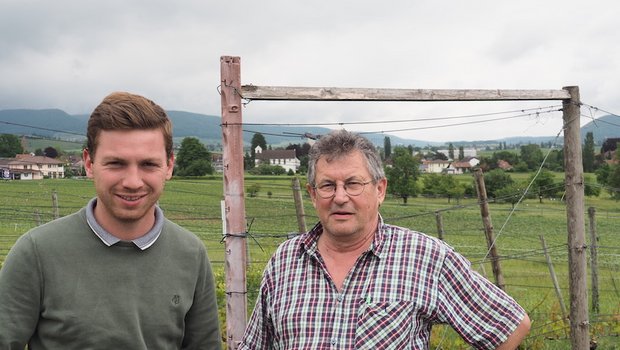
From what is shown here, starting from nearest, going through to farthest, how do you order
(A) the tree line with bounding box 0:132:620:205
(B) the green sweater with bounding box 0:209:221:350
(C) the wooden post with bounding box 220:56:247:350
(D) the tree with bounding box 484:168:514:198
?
(B) the green sweater with bounding box 0:209:221:350, (C) the wooden post with bounding box 220:56:247:350, (A) the tree line with bounding box 0:132:620:205, (D) the tree with bounding box 484:168:514:198

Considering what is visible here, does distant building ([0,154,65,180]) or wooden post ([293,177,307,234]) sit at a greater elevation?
distant building ([0,154,65,180])

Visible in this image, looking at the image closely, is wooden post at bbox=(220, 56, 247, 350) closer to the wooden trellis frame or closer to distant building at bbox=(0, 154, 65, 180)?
the wooden trellis frame

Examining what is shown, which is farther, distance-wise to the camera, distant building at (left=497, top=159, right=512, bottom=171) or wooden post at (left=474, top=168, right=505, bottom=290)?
distant building at (left=497, top=159, right=512, bottom=171)

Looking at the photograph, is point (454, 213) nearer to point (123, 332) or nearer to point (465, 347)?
point (465, 347)

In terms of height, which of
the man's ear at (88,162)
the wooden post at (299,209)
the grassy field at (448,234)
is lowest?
the grassy field at (448,234)

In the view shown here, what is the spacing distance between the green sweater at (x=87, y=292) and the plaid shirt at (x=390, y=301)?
405 millimetres

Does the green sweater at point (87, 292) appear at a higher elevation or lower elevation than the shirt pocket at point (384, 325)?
higher

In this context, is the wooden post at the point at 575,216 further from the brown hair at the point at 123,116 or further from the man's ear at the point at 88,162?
the man's ear at the point at 88,162

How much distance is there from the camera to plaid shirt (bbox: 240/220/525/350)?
2.10 meters

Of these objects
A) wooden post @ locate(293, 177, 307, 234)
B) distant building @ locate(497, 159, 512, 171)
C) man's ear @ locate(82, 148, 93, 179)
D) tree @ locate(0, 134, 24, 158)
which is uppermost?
tree @ locate(0, 134, 24, 158)

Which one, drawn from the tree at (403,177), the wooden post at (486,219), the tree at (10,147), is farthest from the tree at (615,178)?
the wooden post at (486,219)

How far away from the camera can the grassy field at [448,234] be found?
6.02 m

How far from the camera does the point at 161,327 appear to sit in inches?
74.5

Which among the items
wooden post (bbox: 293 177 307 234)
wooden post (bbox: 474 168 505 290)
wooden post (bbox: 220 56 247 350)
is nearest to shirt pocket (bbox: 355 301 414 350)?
wooden post (bbox: 220 56 247 350)
